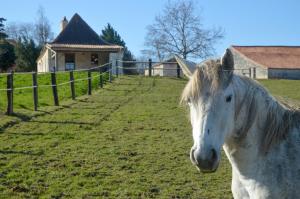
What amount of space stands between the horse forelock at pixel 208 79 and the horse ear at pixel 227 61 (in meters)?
0.03

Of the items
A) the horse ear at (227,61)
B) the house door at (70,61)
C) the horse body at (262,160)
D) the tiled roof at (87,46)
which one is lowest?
the horse body at (262,160)

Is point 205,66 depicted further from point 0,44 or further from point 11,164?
point 0,44

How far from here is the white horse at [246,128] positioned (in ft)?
10.3

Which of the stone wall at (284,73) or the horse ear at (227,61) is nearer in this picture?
the horse ear at (227,61)

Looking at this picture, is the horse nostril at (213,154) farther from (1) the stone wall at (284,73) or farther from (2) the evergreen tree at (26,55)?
(2) the evergreen tree at (26,55)

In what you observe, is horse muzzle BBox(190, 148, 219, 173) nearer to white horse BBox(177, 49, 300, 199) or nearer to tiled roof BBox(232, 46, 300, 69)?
white horse BBox(177, 49, 300, 199)

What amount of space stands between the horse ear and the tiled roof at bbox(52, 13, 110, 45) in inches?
1413

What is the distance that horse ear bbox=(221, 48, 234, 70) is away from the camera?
10.6 ft

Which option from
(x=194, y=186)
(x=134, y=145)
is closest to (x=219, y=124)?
(x=194, y=186)

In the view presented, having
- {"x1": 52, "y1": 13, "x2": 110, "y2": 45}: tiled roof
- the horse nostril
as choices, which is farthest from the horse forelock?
{"x1": 52, "y1": 13, "x2": 110, "y2": 45}: tiled roof

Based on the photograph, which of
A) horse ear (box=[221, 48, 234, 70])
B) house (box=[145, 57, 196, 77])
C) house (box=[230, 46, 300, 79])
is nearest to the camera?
horse ear (box=[221, 48, 234, 70])

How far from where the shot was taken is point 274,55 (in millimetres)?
46438

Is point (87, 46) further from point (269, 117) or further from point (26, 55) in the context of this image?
point (269, 117)

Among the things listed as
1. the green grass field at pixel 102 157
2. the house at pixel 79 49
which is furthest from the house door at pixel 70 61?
the green grass field at pixel 102 157
